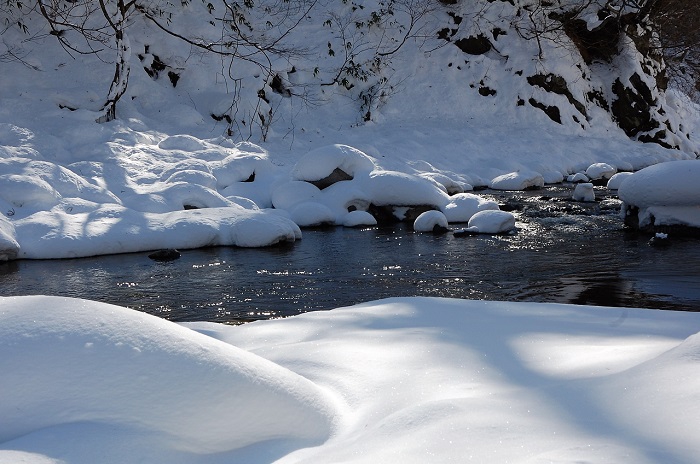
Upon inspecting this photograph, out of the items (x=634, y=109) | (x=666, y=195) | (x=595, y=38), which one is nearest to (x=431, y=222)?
(x=666, y=195)

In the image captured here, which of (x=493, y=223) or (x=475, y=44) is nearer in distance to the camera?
(x=493, y=223)

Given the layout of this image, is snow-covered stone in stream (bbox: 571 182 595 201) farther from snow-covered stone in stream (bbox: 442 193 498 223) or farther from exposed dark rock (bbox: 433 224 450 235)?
exposed dark rock (bbox: 433 224 450 235)

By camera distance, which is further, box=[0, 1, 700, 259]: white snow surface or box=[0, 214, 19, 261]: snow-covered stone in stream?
box=[0, 1, 700, 259]: white snow surface

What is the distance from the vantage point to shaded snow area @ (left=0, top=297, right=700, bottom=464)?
4.58 ft

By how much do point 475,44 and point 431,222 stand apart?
10342mm

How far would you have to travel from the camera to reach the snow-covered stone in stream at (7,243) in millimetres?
6186

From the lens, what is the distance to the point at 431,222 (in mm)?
7875

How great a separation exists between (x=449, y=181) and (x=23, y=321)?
9.59m

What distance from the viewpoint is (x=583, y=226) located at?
7.77m

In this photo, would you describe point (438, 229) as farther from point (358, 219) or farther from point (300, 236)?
point (300, 236)

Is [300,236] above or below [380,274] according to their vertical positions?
above

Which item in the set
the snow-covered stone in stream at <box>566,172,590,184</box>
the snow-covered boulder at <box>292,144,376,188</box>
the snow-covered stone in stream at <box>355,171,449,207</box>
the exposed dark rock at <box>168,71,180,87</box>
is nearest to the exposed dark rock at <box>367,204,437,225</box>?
the snow-covered stone in stream at <box>355,171,449,207</box>

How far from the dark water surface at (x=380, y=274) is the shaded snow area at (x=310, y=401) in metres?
2.43

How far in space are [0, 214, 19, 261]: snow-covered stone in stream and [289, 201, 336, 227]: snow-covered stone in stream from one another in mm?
3373
